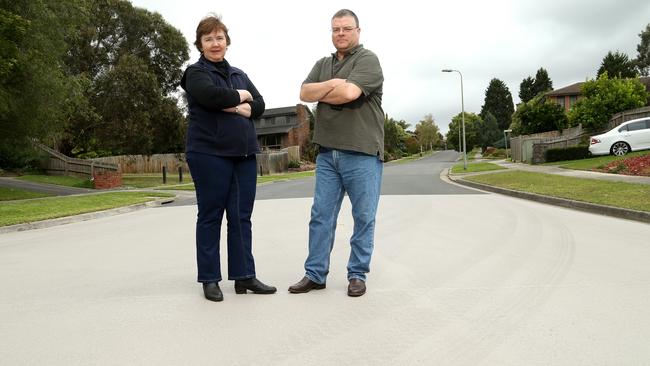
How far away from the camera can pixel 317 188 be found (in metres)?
3.75

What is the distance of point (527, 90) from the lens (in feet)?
259

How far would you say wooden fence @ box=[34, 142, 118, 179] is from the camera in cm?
2726

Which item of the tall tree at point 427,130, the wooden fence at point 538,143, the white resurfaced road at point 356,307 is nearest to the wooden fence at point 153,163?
the wooden fence at point 538,143

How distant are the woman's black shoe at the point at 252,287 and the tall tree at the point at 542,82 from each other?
83.3 m

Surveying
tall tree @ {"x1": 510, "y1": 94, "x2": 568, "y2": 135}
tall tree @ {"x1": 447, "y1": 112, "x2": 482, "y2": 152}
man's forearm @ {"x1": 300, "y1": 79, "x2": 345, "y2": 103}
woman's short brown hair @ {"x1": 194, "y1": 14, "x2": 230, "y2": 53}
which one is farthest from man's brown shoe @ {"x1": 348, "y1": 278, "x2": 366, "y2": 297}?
tall tree @ {"x1": 447, "y1": 112, "x2": 482, "y2": 152}

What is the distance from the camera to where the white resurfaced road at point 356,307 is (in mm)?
2488

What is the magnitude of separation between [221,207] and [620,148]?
72.5ft

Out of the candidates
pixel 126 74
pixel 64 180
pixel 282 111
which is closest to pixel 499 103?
pixel 282 111

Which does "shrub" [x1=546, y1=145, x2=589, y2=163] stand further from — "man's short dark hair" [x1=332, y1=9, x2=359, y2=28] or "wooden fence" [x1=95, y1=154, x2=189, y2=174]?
"wooden fence" [x1=95, y1=154, x2=189, y2=174]

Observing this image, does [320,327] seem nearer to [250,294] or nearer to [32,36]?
[250,294]

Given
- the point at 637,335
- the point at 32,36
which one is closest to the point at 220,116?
the point at 637,335

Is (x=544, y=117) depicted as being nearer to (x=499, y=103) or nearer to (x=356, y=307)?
(x=356, y=307)

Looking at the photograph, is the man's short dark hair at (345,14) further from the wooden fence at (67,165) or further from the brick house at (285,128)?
the brick house at (285,128)

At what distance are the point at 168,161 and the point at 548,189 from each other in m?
32.4
